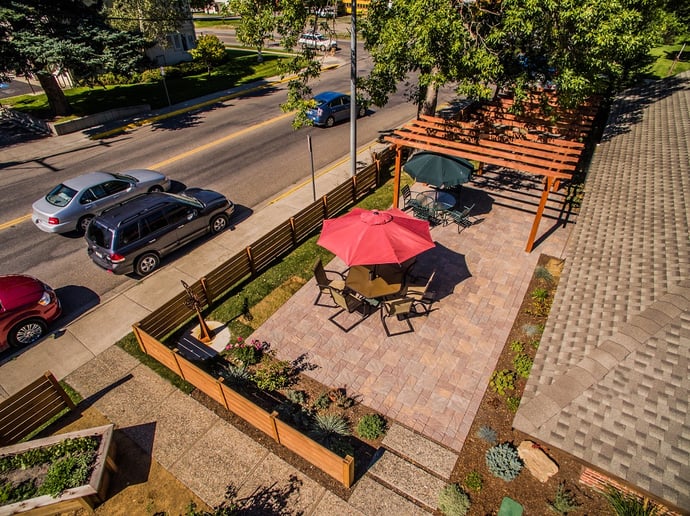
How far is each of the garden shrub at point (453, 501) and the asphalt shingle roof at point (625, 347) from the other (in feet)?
8.07

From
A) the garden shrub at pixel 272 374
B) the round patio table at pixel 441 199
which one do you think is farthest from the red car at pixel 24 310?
the round patio table at pixel 441 199

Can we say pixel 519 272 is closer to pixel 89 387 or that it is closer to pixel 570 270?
pixel 570 270

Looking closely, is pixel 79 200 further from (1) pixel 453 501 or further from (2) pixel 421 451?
(1) pixel 453 501

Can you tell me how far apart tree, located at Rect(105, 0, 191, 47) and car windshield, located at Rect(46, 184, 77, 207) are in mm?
18938

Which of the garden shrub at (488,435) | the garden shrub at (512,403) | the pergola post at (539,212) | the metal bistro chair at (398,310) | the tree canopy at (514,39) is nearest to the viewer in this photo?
the garden shrub at (488,435)

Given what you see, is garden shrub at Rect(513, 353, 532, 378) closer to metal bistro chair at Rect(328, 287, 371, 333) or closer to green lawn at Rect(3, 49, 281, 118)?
metal bistro chair at Rect(328, 287, 371, 333)

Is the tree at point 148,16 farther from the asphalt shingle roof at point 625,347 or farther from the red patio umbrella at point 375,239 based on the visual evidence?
the asphalt shingle roof at point 625,347

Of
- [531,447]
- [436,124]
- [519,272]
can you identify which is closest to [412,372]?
[531,447]

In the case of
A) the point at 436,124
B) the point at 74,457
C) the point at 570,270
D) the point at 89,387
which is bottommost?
the point at 89,387

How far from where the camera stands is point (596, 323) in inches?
249

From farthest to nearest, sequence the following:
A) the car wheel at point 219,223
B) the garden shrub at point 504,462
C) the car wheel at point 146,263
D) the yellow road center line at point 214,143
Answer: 1. the yellow road center line at point 214,143
2. the car wheel at point 219,223
3. the car wheel at point 146,263
4. the garden shrub at point 504,462

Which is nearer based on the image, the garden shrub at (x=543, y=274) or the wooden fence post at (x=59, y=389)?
the wooden fence post at (x=59, y=389)

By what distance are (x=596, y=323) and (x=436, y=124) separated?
972cm

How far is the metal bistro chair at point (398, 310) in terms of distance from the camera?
9.53m
